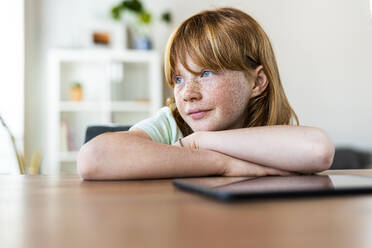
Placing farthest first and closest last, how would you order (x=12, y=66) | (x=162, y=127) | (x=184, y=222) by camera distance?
1. (x=12, y=66)
2. (x=162, y=127)
3. (x=184, y=222)

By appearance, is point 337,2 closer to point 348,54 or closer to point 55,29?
point 348,54

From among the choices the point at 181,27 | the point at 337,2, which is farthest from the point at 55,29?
the point at 181,27

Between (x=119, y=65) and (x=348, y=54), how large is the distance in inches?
89.3

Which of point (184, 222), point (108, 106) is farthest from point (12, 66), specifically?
point (184, 222)

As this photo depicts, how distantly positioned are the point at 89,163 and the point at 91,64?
139 inches

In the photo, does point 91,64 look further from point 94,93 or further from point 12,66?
point 12,66

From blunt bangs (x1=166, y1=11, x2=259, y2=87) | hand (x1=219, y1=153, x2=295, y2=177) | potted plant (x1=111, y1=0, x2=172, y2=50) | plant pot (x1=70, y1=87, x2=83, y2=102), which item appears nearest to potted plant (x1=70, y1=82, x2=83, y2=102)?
plant pot (x1=70, y1=87, x2=83, y2=102)

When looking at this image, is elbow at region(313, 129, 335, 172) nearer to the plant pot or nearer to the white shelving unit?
the white shelving unit

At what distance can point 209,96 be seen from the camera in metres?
1.08

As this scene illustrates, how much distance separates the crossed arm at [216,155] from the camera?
731 millimetres

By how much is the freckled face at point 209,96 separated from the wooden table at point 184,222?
2.13ft

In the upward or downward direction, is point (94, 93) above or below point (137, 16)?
below

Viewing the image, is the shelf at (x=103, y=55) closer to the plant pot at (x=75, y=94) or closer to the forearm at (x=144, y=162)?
the plant pot at (x=75, y=94)

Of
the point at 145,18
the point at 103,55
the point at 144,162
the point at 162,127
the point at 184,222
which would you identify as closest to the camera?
the point at 184,222
